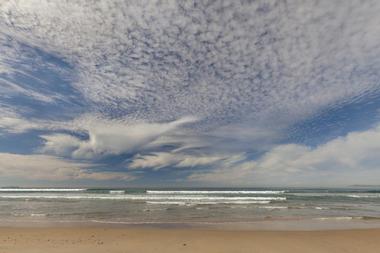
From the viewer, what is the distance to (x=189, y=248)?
9312 mm

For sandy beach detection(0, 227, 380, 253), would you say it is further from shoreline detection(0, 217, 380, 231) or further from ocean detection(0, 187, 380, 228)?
ocean detection(0, 187, 380, 228)

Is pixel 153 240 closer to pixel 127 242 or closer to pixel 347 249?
pixel 127 242

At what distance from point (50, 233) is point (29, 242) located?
192 centimetres

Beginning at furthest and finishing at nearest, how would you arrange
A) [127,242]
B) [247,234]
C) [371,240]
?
1. [247,234]
2. [371,240]
3. [127,242]

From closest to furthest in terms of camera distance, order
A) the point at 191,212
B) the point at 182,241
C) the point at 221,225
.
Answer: the point at 182,241 → the point at 221,225 → the point at 191,212

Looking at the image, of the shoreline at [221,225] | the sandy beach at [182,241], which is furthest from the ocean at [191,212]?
the sandy beach at [182,241]

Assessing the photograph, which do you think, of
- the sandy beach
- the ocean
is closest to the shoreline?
the ocean

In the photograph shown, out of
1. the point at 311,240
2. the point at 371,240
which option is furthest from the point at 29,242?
the point at 371,240

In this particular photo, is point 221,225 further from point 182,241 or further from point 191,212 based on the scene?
point 191,212

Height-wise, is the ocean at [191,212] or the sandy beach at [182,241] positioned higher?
the ocean at [191,212]

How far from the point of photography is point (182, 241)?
1039cm

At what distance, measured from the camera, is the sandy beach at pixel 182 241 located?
9.23m

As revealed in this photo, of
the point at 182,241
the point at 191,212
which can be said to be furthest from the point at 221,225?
the point at 191,212

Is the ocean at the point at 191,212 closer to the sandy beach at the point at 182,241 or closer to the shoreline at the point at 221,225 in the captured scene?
the shoreline at the point at 221,225
